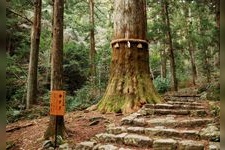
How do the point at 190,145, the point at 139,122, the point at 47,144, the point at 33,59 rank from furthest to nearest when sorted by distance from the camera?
the point at 33,59 → the point at 139,122 → the point at 47,144 → the point at 190,145

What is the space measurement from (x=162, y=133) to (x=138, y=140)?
58 centimetres

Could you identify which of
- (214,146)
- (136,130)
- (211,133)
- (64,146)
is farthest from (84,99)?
(214,146)

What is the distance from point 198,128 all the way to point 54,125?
320 centimetres

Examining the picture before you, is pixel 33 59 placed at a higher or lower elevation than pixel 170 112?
higher

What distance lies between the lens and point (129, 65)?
27.8 feet

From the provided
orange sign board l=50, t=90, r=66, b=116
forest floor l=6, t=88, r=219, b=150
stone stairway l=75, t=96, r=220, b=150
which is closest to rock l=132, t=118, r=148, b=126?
stone stairway l=75, t=96, r=220, b=150

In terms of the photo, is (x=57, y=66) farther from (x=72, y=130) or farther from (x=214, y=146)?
(x=214, y=146)

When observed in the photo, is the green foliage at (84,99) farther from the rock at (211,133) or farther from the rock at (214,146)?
the rock at (214,146)

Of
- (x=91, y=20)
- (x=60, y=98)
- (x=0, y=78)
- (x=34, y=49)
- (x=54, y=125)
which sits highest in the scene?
(x=91, y=20)

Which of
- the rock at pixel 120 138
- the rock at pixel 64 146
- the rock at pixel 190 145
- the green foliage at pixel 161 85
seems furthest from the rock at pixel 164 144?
the green foliage at pixel 161 85

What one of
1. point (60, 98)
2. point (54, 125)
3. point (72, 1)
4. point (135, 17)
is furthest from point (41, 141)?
point (72, 1)

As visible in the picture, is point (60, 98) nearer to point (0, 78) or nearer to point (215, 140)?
point (215, 140)

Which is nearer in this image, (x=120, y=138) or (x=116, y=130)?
(x=120, y=138)

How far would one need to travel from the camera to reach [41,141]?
6.04 meters
